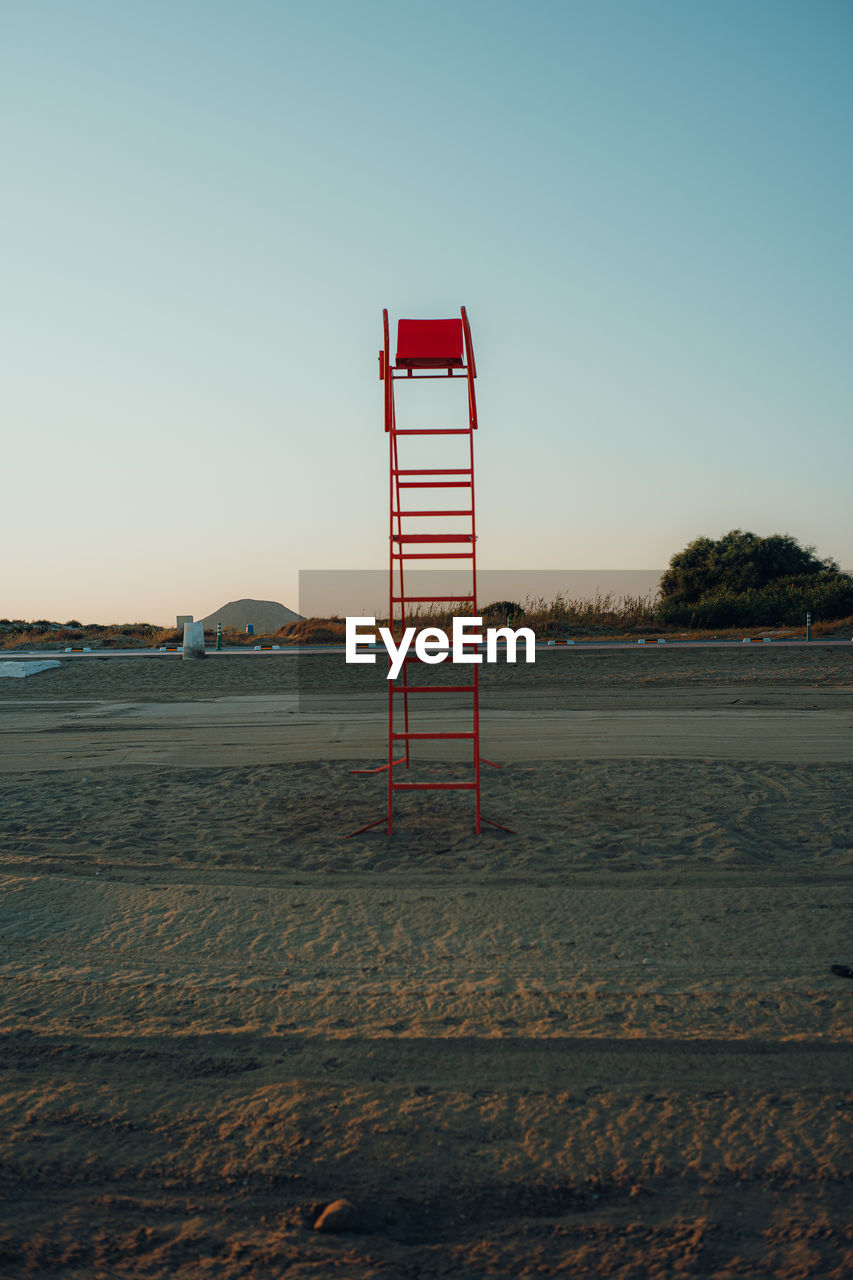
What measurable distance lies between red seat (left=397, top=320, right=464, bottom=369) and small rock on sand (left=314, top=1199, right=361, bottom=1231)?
6.48 metres

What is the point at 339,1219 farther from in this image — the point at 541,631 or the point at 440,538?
the point at 541,631

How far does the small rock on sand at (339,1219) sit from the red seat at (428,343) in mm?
6482

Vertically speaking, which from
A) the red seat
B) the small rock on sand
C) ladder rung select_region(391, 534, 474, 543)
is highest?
the red seat

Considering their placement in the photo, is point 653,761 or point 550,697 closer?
point 653,761

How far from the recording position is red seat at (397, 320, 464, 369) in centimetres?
784

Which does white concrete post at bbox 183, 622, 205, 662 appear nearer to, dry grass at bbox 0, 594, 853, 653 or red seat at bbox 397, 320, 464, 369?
dry grass at bbox 0, 594, 853, 653

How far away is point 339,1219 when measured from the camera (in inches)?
110

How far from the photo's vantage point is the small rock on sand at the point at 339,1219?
2.78m

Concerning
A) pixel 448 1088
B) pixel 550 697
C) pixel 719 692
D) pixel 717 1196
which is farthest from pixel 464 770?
pixel 719 692

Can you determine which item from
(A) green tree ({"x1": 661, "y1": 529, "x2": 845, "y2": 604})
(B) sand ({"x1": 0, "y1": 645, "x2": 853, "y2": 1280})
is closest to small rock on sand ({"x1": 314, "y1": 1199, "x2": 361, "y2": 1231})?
(B) sand ({"x1": 0, "y1": 645, "x2": 853, "y2": 1280})

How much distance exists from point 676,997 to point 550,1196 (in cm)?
161

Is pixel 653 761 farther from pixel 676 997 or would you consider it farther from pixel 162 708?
pixel 162 708

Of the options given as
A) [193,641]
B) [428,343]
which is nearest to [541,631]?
[193,641]

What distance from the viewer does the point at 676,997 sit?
4.32 metres
